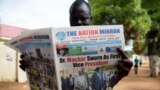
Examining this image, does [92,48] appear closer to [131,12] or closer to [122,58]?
[122,58]

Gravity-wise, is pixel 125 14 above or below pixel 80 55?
above

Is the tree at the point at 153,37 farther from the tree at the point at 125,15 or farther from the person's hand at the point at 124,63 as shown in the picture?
the person's hand at the point at 124,63

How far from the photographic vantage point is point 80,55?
200cm

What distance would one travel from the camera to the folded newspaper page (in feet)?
6.38

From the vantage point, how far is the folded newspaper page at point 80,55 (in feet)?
6.38

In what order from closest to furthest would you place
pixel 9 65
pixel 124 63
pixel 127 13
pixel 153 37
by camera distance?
pixel 124 63
pixel 9 65
pixel 127 13
pixel 153 37

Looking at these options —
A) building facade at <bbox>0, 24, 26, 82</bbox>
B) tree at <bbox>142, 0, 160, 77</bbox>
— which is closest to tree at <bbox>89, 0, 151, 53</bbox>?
tree at <bbox>142, 0, 160, 77</bbox>

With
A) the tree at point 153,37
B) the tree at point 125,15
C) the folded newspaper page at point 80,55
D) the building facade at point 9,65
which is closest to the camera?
the folded newspaper page at point 80,55

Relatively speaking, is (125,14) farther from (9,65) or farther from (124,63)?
(124,63)

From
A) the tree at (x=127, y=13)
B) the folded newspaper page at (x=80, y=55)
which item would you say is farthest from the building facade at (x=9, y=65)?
the folded newspaper page at (x=80, y=55)

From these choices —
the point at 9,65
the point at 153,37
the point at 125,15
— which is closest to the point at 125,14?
A: the point at 125,15

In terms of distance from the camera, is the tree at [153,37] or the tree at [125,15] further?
the tree at [153,37]

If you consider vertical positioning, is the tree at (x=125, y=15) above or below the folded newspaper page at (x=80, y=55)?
above

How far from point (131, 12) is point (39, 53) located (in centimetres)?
1452
